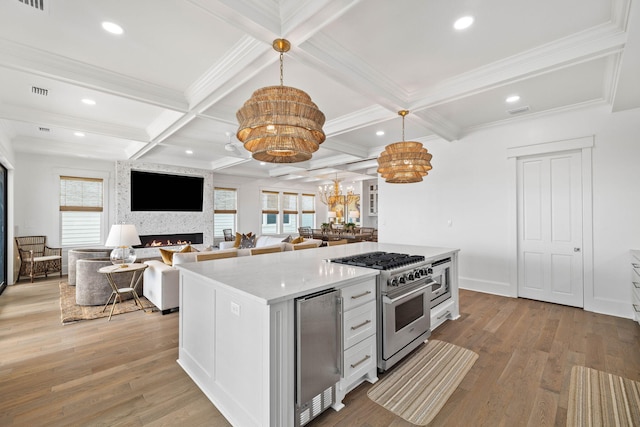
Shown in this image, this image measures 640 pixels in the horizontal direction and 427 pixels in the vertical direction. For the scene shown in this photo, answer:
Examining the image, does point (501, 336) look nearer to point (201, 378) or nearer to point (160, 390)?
point (201, 378)

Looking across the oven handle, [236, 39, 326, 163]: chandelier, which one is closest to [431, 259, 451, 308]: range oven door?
the oven handle

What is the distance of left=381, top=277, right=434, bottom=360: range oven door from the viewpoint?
2264mm

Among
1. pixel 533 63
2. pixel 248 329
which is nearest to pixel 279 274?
pixel 248 329

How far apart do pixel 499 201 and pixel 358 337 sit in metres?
3.83

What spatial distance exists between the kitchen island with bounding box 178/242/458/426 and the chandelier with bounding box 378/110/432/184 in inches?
55.9

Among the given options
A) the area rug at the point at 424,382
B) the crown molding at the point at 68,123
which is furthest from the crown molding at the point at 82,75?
the area rug at the point at 424,382

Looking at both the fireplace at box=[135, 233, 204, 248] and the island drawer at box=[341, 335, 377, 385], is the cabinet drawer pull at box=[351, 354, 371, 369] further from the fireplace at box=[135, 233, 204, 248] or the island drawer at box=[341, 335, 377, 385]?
the fireplace at box=[135, 233, 204, 248]

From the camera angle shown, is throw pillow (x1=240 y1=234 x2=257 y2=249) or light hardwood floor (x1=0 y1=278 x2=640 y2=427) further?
throw pillow (x1=240 y1=234 x2=257 y2=249)

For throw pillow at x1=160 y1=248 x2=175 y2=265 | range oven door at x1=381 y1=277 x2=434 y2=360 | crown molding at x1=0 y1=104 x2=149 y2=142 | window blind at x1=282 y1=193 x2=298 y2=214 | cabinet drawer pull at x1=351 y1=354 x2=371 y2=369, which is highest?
crown molding at x1=0 y1=104 x2=149 y2=142

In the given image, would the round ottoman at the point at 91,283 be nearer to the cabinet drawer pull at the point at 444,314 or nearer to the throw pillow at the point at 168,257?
the throw pillow at the point at 168,257

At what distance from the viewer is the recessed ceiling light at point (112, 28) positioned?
2324mm

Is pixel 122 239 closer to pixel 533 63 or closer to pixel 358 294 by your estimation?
pixel 358 294

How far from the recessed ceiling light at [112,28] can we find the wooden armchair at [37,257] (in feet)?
18.0

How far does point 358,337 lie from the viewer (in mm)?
2078
